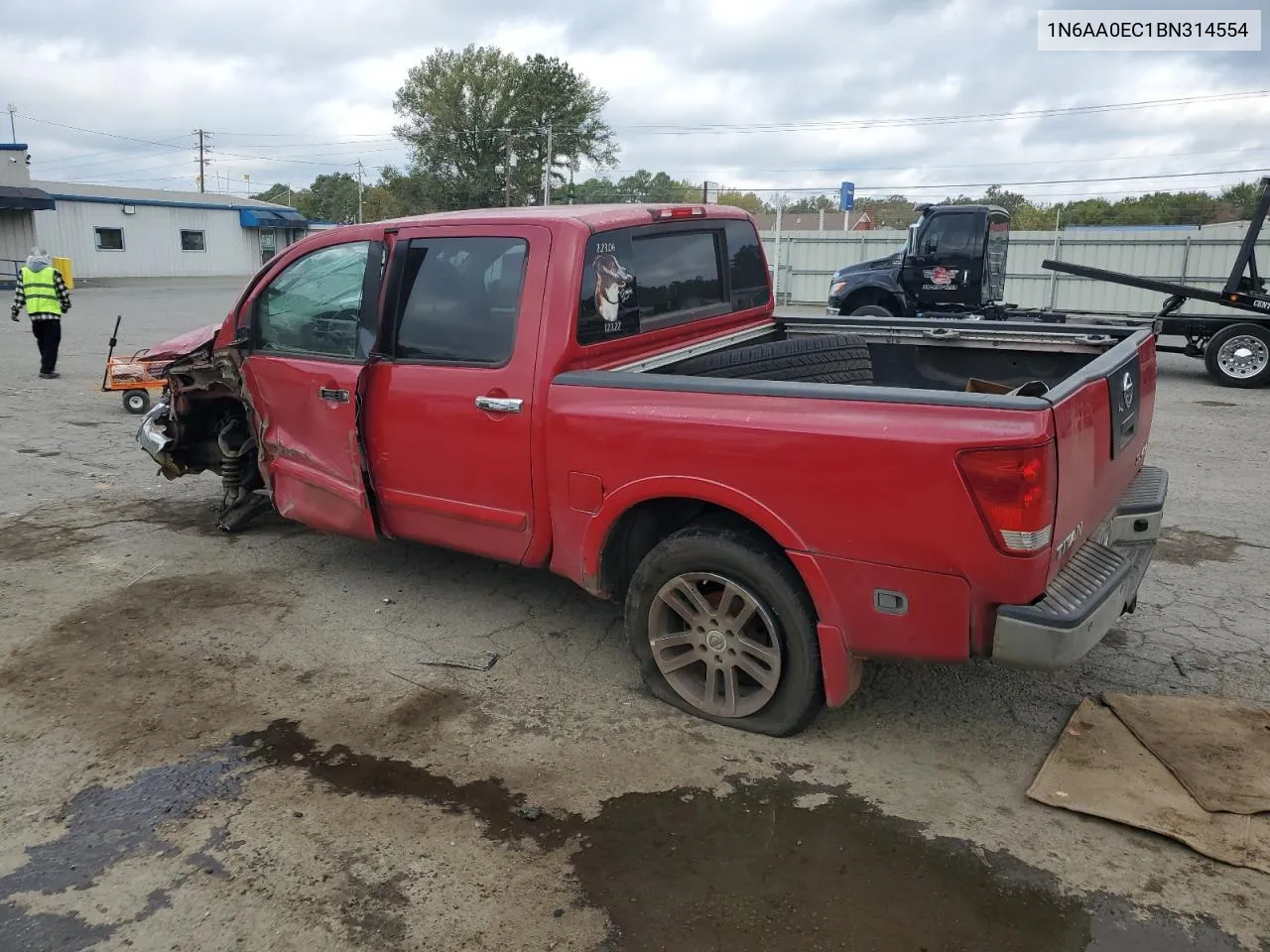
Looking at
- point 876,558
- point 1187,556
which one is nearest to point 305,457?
point 876,558

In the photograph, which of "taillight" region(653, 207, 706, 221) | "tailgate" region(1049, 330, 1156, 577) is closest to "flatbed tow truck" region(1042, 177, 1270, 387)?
"tailgate" region(1049, 330, 1156, 577)

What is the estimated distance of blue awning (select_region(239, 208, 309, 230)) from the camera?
46919mm

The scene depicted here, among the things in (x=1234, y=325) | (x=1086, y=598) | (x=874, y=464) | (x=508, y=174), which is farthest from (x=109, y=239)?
(x=1086, y=598)

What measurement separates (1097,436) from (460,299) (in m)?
2.61

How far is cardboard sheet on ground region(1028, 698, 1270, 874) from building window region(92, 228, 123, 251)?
151 feet

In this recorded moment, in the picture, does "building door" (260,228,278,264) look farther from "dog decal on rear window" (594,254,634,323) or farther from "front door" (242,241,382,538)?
"dog decal on rear window" (594,254,634,323)

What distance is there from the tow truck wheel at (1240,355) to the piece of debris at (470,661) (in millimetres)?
11805

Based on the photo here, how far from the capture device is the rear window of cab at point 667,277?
13.3ft

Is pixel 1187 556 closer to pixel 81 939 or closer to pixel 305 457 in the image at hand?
pixel 305 457

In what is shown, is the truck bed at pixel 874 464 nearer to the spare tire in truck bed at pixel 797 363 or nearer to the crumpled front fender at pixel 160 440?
the spare tire in truck bed at pixel 797 363

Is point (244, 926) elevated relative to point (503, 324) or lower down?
lower down

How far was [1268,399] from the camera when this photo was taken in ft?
37.8

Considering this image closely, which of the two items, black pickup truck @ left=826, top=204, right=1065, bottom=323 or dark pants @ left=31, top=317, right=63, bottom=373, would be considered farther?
black pickup truck @ left=826, top=204, right=1065, bottom=323

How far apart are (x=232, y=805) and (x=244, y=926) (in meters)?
0.65
